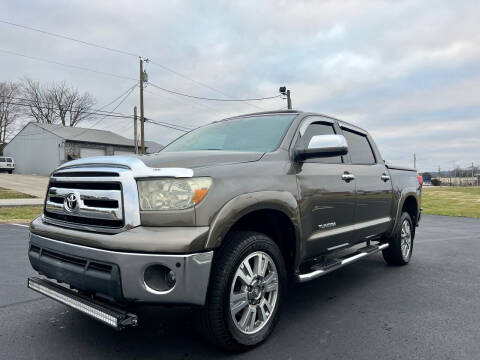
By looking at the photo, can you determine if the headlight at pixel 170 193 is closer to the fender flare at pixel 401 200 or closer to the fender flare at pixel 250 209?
the fender flare at pixel 250 209

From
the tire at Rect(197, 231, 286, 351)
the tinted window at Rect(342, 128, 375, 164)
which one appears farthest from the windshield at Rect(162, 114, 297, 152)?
the tinted window at Rect(342, 128, 375, 164)

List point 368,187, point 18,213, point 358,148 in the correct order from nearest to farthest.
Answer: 1. point 368,187
2. point 358,148
3. point 18,213

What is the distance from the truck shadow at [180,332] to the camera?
2699 millimetres

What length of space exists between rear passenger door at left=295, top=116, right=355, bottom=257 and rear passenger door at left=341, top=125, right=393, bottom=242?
0.70 ft

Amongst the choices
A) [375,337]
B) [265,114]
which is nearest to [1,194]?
[265,114]

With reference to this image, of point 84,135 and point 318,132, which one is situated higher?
point 84,135

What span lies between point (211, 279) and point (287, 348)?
846 millimetres

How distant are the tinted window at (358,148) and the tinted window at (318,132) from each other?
40 cm

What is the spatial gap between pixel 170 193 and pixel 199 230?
310 mm

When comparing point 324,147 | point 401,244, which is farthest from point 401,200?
point 324,147

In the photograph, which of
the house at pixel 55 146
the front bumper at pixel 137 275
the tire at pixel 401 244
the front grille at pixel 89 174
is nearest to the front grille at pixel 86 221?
the front bumper at pixel 137 275

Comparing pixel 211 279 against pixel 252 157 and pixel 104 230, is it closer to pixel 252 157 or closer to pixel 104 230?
pixel 104 230

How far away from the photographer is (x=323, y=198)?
→ 3488 millimetres

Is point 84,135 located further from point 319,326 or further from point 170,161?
point 319,326
